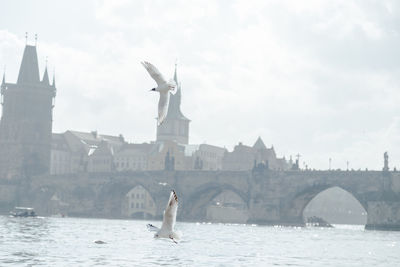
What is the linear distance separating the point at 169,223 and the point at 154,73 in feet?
13.1

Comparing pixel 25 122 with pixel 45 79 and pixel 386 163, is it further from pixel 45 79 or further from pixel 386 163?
pixel 386 163

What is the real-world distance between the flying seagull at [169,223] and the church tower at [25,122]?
17092 centimetres

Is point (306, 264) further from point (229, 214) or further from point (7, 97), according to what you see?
point (7, 97)

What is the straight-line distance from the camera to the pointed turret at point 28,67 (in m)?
192

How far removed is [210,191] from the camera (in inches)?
6417

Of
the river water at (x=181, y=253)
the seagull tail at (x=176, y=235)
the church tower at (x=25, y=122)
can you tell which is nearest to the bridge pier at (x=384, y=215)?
the river water at (x=181, y=253)

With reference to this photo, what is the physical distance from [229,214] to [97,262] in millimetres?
134736

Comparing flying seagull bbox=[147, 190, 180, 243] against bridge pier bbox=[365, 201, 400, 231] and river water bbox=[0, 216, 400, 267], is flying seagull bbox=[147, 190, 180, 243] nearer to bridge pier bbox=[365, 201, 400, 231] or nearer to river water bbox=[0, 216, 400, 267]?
river water bbox=[0, 216, 400, 267]

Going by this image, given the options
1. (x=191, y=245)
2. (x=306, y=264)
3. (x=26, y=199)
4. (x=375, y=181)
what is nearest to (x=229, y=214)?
(x=26, y=199)

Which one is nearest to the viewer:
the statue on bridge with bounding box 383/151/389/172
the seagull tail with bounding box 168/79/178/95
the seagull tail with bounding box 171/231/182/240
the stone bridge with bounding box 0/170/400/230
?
the seagull tail with bounding box 171/231/182/240

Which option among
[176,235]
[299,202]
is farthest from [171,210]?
[299,202]

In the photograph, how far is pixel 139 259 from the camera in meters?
59.7

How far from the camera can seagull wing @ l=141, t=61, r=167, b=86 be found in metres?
22.9

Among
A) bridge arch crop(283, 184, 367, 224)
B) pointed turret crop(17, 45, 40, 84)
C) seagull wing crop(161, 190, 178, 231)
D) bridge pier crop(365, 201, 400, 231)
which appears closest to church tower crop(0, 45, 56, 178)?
pointed turret crop(17, 45, 40, 84)
